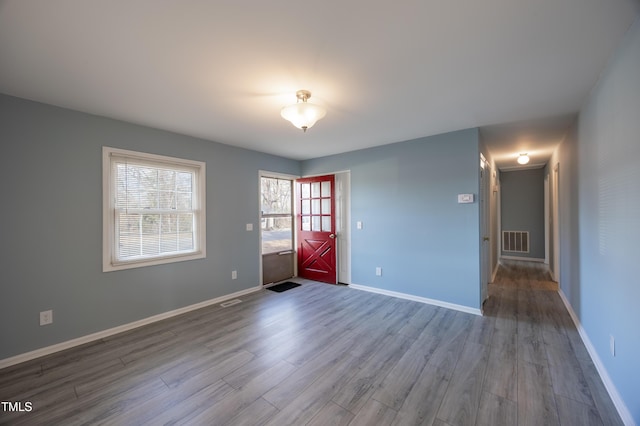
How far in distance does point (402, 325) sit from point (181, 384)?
236 centimetres

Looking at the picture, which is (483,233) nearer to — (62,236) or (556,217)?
(556,217)

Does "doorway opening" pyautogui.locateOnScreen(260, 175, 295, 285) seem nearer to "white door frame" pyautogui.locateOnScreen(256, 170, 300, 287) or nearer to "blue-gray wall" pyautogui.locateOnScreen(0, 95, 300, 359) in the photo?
"white door frame" pyautogui.locateOnScreen(256, 170, 300, 287)

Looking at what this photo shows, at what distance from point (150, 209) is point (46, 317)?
56.2 inches

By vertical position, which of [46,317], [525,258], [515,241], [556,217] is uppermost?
[556,217]

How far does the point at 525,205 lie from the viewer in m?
6.74

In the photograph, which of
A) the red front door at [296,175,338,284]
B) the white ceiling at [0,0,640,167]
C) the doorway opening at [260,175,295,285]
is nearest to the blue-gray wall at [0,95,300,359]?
the white ceiling at [0,0,640,167]

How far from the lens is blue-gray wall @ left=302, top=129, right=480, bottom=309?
343 cm

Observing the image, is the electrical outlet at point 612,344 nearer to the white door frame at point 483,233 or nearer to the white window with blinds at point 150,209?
the white door frame at point 483,233

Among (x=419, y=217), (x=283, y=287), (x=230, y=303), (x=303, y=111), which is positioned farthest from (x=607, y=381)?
(x=230, y=303)

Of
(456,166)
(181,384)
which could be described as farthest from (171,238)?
(456,166)

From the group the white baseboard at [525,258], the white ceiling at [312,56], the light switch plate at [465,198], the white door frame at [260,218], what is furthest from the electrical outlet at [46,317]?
the white baseboard at [525,258]

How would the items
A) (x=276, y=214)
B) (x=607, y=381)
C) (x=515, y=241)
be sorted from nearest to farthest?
(x=607, y=381) → (x=276, y=214) → (x=515, y=241)

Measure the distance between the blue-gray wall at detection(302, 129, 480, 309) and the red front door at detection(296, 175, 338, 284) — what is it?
0.46 m

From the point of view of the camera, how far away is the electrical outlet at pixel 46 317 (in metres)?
2.48
